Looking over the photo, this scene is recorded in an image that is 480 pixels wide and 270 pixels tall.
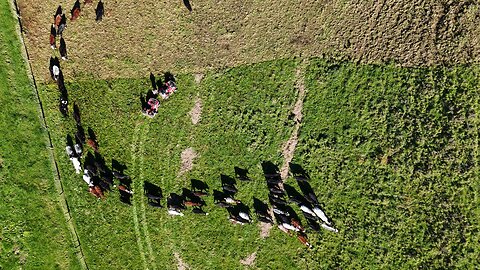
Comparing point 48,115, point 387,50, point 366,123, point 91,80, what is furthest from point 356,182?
point 48,115

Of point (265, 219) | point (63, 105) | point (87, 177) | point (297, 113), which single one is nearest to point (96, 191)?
point (87, 177)

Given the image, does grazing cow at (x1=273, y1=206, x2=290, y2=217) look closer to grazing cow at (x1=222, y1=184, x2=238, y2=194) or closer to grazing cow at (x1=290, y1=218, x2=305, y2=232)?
grazing cow at (x1=290, y1=218, x2=305, y2=232)

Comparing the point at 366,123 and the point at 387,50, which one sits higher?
the point at 387,50

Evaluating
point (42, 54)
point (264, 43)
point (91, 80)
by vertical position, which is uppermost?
point (42, 54)

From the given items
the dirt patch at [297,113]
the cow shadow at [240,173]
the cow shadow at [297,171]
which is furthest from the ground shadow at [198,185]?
the cow shadow at [297,171]

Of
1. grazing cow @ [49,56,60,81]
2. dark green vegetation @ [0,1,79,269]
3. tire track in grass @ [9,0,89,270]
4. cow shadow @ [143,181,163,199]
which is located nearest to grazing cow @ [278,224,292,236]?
cow shadow @ [143,181,163,199]

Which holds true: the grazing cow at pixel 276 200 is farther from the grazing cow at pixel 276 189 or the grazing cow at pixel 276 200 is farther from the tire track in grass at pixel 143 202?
the tire track in grass at pixel 143 202

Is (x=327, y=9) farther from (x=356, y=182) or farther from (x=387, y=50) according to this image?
(x=356, y=182)

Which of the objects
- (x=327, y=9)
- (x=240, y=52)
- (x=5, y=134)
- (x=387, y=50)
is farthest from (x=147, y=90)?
(x=387, y=50)
